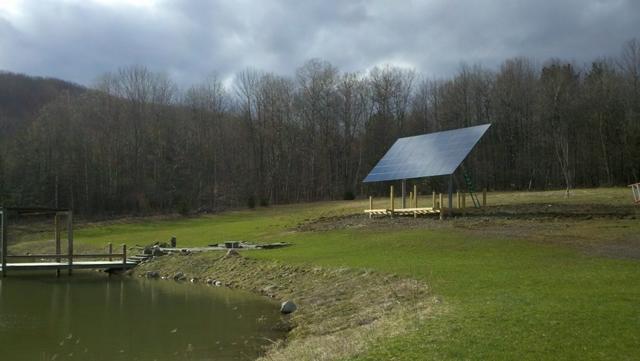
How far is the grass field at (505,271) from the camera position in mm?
8570

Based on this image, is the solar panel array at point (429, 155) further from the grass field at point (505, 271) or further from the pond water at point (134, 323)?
the pond water at point (134, 323)

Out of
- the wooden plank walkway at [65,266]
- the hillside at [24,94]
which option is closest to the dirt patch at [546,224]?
the wooden plank walkway at [65,266]

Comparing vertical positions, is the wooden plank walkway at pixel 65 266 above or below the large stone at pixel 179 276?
above

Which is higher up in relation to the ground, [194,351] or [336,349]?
[336,349]

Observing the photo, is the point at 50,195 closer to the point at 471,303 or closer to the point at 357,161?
the point at 357,161

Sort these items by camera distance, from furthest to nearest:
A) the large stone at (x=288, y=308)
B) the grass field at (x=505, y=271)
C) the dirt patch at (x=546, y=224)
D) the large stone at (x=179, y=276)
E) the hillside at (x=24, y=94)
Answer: the hillside at (x=24, y=94) < the large stone at (x=179, y=276) < the dirt patch at (x=546, y=224) < the large stone at (x=288, y=308) < the grass field at (x=505, y=271)

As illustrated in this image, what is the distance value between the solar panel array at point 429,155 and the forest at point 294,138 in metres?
23.9

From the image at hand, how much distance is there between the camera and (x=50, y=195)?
67438 millimetres

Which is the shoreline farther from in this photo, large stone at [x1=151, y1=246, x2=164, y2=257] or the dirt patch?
the dirt patch

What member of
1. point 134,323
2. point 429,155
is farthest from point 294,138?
point 134,323

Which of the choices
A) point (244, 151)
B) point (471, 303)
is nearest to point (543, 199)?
point (471, 303)

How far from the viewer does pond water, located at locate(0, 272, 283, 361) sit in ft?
43.5

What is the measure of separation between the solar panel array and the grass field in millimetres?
3854

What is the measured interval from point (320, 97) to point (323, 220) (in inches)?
1598
